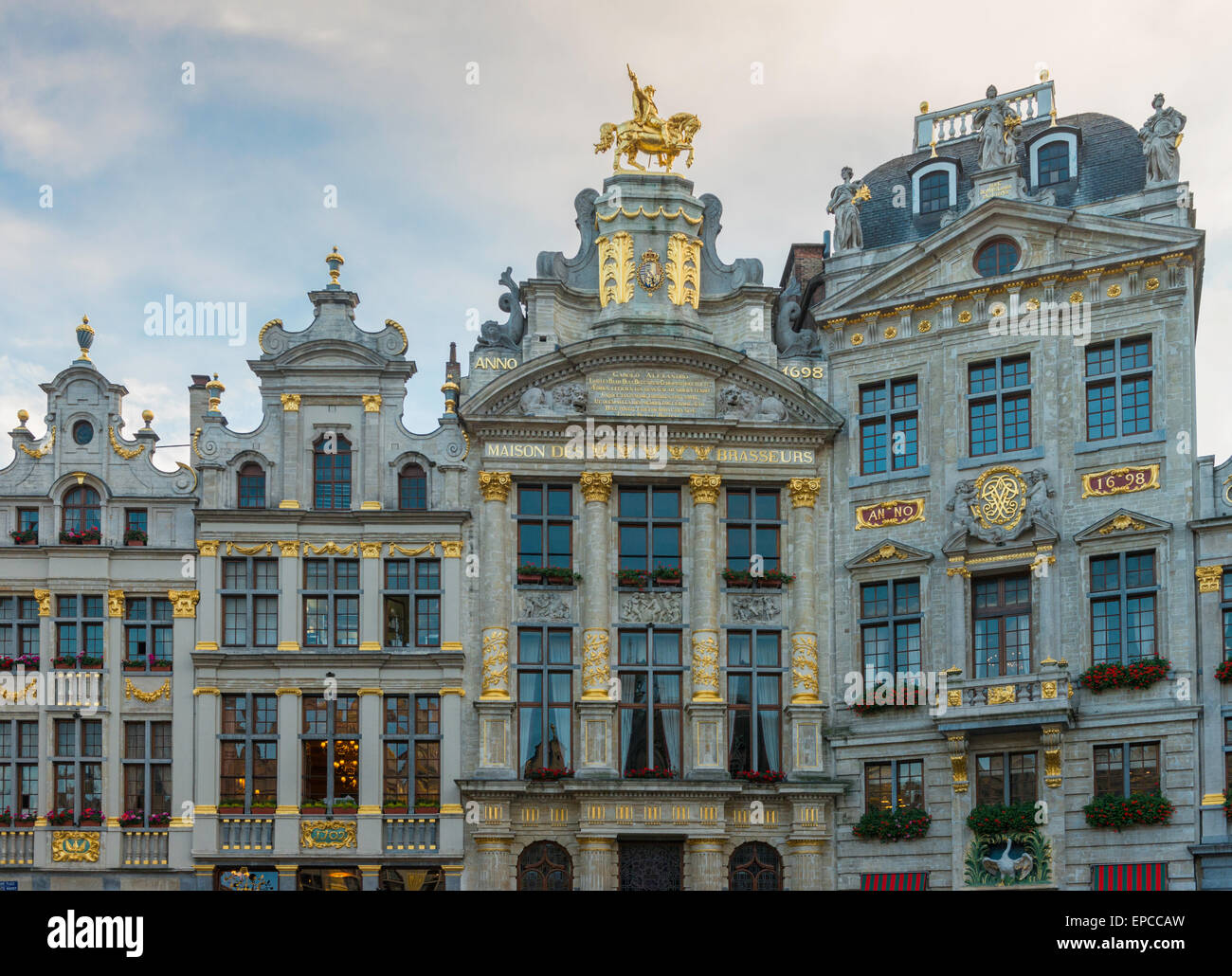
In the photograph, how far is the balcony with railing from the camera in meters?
39.7

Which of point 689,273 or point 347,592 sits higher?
point 689,273

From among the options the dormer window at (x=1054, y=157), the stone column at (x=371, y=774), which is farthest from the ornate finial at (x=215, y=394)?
the dormer window at (x=1054, y=157)

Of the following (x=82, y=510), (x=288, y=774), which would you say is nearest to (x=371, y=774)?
(x=288, y=774)

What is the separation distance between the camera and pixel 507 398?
37.9 m

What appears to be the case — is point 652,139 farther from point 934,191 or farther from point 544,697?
point 544,697

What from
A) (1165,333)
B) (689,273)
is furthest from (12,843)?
(1165,333)

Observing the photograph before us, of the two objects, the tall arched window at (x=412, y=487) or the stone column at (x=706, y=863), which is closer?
the stone column at (x=706, y=863)

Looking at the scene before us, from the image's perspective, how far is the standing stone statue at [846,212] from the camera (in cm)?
3916

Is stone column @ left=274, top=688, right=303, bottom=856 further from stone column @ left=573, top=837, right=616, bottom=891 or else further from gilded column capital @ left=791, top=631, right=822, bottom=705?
gilded column capital @ left=791, top=631, right=822, bottom=705

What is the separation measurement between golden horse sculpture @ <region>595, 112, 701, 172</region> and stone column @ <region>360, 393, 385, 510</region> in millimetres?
7126

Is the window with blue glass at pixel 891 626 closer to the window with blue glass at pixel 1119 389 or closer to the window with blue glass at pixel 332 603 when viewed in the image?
the window with blue glass at pixel 1119 389

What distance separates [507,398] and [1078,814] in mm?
13570

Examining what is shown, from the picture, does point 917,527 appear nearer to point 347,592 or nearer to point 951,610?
point 951,610

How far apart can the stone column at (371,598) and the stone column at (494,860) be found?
14.2 ft
